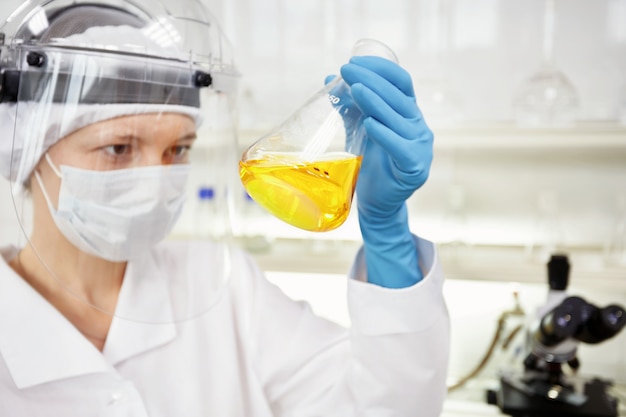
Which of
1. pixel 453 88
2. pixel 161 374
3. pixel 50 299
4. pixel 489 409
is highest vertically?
pixel 453 88

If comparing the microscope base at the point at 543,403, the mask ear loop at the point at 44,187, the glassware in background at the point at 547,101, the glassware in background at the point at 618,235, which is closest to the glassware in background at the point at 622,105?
the glassware in background at the point at 547,101

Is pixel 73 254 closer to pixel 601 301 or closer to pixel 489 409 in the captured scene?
pixel 489 409

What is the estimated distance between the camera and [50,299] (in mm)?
1017

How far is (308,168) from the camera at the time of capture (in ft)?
2.21

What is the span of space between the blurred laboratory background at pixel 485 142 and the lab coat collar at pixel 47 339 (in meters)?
0.67

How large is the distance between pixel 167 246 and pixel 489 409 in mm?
1028

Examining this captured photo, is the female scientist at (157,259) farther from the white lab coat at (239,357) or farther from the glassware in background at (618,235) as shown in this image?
the glassware in background at (618,235)

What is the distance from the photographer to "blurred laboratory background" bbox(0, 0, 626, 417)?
1607 millimetres

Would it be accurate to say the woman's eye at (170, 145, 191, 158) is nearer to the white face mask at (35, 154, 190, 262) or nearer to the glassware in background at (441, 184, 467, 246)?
the white face mask at (35, 154, 190, 262)

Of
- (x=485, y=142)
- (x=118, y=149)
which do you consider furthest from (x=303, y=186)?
(x=485, y=142)

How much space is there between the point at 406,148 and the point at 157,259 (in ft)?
1.98

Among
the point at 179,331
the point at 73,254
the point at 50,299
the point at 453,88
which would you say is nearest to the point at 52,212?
the point at 73,254

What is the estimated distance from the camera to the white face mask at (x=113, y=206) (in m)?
0.84

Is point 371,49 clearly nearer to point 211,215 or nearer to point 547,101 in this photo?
point 211,215
